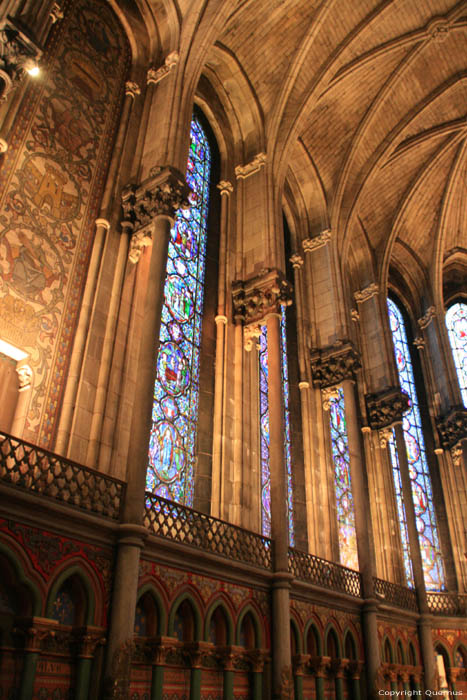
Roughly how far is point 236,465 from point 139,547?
4.03 m

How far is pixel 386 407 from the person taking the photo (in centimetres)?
1653

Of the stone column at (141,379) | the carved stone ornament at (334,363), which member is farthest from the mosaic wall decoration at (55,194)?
the carved stone ornament at (334,363)

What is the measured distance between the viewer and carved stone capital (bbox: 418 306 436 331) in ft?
68.6

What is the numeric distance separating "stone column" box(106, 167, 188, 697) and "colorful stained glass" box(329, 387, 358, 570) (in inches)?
278

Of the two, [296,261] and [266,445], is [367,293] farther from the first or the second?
[266,445]

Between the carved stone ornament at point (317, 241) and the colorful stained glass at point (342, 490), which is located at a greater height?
the carved stone ornament at point (317, 241)

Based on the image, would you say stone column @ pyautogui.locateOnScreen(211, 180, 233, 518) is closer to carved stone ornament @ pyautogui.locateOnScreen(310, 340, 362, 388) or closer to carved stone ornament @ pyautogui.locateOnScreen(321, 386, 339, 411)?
carved stone ornament @ pyautogui.locateOnScreen(310, 340, 362, 388)

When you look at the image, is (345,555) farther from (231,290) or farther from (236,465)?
(231,290)

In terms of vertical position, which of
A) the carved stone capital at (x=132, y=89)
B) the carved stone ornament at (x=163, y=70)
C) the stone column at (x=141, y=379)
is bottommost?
the stone column at (x=141, y=379)

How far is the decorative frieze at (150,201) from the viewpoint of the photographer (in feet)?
33.4

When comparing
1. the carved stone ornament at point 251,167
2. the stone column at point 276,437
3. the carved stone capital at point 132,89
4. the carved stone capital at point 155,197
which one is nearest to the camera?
the stone column at point 276,437

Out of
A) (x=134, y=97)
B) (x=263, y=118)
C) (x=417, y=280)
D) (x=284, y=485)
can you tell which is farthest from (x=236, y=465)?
(x=417, y=280)

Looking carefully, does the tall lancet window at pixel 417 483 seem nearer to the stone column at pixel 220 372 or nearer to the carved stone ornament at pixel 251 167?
the stone column at pixel 220 372

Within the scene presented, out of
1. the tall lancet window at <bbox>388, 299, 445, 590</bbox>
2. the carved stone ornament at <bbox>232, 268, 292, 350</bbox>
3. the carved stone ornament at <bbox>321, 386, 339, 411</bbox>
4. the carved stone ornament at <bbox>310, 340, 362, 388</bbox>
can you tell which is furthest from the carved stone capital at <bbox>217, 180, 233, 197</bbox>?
the tall lancet window at <bbox>388, 299, 445, 590</bbox>
